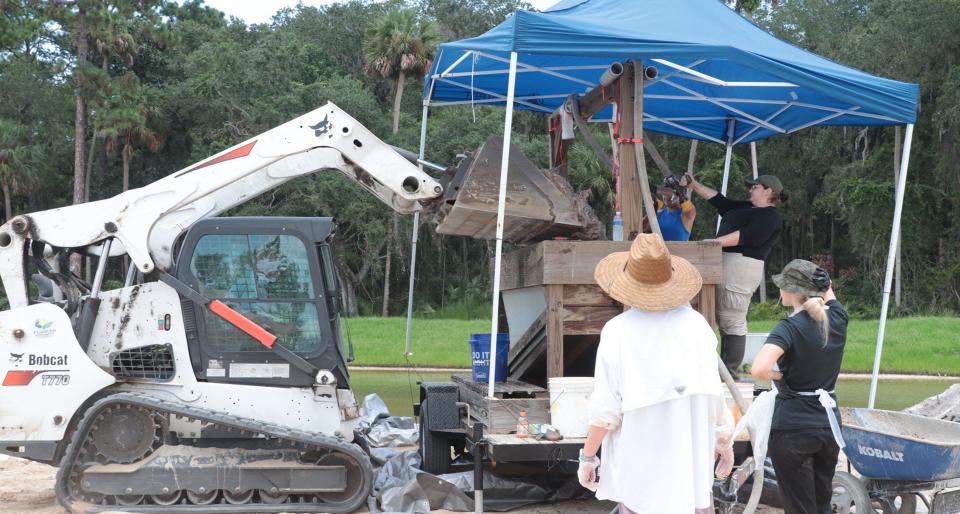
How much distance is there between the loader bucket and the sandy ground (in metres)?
2.10

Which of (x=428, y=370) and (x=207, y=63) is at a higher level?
(x=207, y=63)

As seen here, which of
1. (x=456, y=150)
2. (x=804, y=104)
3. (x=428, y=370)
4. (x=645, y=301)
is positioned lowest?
(x=428, y=370)

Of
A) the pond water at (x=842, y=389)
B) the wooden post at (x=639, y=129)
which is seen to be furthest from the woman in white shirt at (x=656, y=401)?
the pond water at (x=842, y=389)

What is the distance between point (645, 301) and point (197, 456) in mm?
4501

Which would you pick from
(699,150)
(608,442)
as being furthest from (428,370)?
(699,150)

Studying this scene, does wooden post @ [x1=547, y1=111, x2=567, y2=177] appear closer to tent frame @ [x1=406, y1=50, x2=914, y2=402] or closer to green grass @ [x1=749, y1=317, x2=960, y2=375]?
tent frame @ [x1=406, y1=50, x2=914, y2=402]

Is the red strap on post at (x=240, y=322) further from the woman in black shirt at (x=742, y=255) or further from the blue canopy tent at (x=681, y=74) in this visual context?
the woman in black shirt at (x=742, y=255)

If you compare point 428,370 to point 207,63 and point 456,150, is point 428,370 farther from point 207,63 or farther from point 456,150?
point 207,63

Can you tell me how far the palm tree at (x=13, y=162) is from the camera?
1436 inches

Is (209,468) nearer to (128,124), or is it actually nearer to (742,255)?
(742,255)

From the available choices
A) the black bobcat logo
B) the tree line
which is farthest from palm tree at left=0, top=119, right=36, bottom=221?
the black bobcat logo

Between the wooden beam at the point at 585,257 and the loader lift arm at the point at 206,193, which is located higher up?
the loader lift arm at the point at 206,193

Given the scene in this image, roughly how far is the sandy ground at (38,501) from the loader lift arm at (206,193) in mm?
1570

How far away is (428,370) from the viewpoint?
68.7 ft
